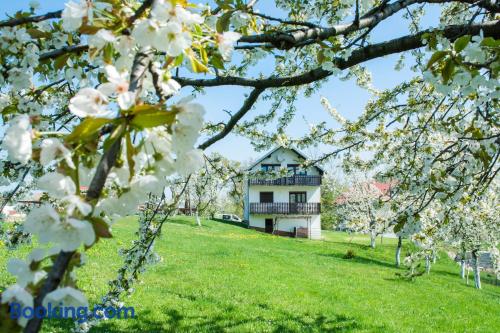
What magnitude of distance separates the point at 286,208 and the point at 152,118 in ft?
113

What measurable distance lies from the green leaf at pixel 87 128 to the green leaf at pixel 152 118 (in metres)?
0.05

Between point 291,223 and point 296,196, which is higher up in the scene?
point 296,196

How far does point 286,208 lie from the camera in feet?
114

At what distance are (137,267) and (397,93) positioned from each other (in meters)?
3.55

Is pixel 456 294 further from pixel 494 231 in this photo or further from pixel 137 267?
pixel 137 267

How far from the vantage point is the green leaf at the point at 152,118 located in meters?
0.75

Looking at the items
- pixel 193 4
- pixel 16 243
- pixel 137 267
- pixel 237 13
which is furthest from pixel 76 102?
pixel 16 243

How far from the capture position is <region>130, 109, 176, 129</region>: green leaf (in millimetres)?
→ 753

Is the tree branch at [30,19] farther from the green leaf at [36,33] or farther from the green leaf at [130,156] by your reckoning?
the green leaf at [130,156]

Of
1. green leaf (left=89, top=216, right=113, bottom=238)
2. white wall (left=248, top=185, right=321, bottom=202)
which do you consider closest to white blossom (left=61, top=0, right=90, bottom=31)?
green leaf (left=89, top=216, right=113, bottom=238)

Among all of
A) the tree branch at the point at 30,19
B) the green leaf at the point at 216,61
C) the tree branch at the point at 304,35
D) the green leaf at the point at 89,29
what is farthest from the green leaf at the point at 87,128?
the tree branch at the point at 304,35

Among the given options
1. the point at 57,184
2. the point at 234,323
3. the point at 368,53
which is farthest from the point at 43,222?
the point at 234,323

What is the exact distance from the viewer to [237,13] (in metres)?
2.16

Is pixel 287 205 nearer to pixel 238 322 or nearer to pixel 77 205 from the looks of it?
pixel 238 322
